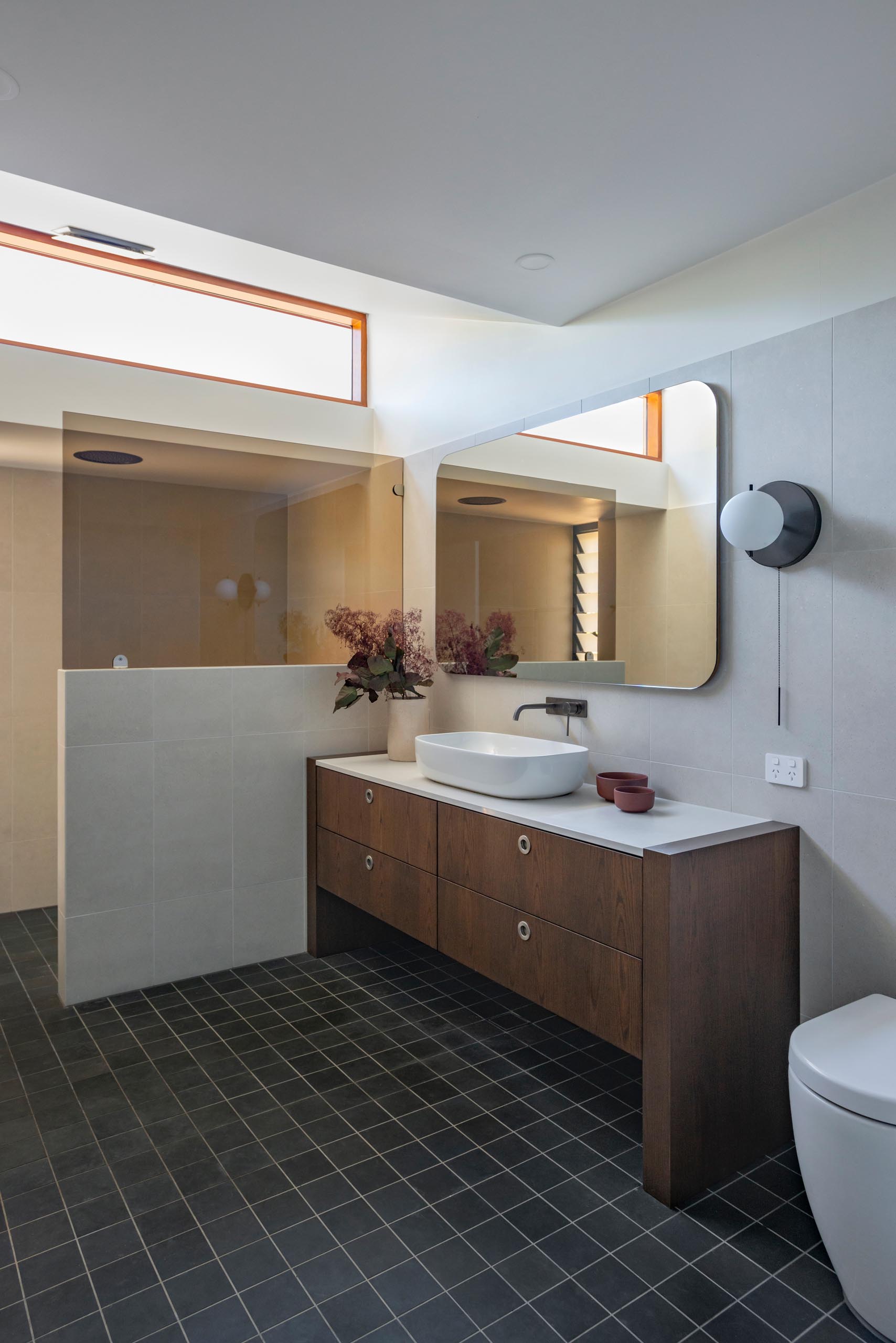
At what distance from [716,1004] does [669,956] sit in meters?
0.21

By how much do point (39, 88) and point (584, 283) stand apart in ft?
4.89

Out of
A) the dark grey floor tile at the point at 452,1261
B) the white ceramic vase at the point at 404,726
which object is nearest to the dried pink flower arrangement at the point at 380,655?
the white ceramic vase at the point at 404,726

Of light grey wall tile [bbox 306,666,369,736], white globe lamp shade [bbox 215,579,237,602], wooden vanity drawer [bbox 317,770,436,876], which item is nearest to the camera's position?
wooden vanity drawer [bbox 317,770,436,876]

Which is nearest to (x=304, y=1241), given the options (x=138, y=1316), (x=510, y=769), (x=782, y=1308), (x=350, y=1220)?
(x=350, y=1220)

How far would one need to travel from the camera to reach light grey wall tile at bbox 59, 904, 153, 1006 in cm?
299

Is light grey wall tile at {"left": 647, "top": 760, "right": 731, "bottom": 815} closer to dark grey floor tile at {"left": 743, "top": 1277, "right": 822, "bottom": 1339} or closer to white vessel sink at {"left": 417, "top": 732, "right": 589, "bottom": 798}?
white vessel sink at {"left": 417, "top": 732, "right": 589, "bottom": 798}

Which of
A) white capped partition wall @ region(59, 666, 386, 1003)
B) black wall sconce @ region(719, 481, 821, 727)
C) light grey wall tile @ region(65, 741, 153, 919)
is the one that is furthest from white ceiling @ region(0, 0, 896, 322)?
light grey wall tile @ region(65, 741, 153, 919)

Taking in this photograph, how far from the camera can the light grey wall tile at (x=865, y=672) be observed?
1974 mm

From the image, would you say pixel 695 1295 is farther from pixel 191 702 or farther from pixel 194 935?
pixel 191 702

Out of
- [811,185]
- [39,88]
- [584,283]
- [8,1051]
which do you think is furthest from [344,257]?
[8,1051]

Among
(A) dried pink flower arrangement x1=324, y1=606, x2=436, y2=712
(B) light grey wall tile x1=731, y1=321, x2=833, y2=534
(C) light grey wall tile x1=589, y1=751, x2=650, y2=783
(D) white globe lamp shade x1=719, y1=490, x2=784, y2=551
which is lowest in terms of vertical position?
(C) light grey wall tile x1=589, y1=751, x2=650, y2=783

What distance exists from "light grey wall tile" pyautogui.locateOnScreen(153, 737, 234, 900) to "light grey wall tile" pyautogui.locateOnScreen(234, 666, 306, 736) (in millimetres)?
125

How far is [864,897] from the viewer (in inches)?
79.6

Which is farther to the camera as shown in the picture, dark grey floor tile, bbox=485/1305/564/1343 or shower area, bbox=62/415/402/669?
shower area, bbox=62/415/402/669
